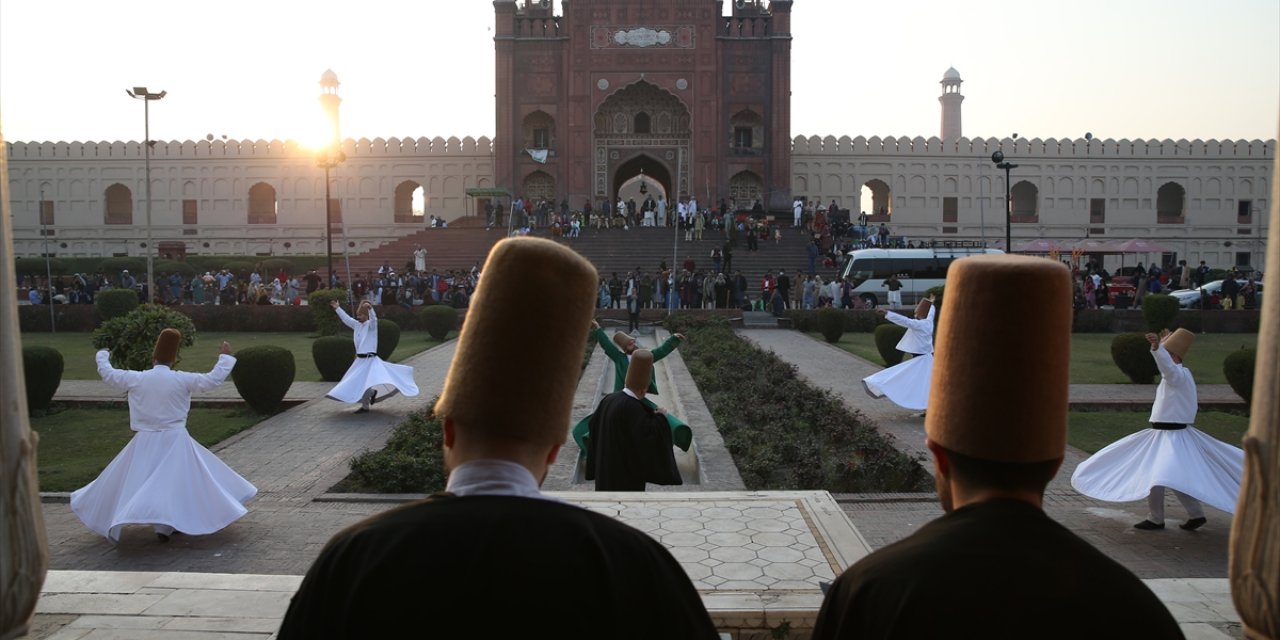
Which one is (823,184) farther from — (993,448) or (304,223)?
(993,448)

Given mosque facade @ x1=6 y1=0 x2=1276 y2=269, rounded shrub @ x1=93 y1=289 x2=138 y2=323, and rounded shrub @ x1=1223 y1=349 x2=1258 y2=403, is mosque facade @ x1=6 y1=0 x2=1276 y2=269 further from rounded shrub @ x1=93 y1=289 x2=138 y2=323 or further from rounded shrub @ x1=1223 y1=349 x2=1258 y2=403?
rounded shrub @ x1=1223 y1=349 x2=1258 y2=403

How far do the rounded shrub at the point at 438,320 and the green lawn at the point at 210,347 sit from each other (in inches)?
8.4

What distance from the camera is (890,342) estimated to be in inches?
586

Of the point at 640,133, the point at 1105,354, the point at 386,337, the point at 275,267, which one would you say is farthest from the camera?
the point at 640,133

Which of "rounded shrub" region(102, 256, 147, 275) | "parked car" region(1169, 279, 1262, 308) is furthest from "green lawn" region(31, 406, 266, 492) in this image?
"rounded shrub" region(102, 256, 147, 275)

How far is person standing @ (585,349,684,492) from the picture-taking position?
527 centimetres

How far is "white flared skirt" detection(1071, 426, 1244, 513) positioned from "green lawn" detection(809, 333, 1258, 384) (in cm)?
728

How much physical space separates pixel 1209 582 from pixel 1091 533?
230 centimetres

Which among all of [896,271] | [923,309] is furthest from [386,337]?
[896,271]

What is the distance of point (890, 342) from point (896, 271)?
11.9m

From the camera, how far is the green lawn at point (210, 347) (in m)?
14.4

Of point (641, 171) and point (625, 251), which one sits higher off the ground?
point (641, 171)

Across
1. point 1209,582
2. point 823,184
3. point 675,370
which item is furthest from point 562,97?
point 1209,582

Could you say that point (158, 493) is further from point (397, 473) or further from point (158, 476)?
point (397, 473)
